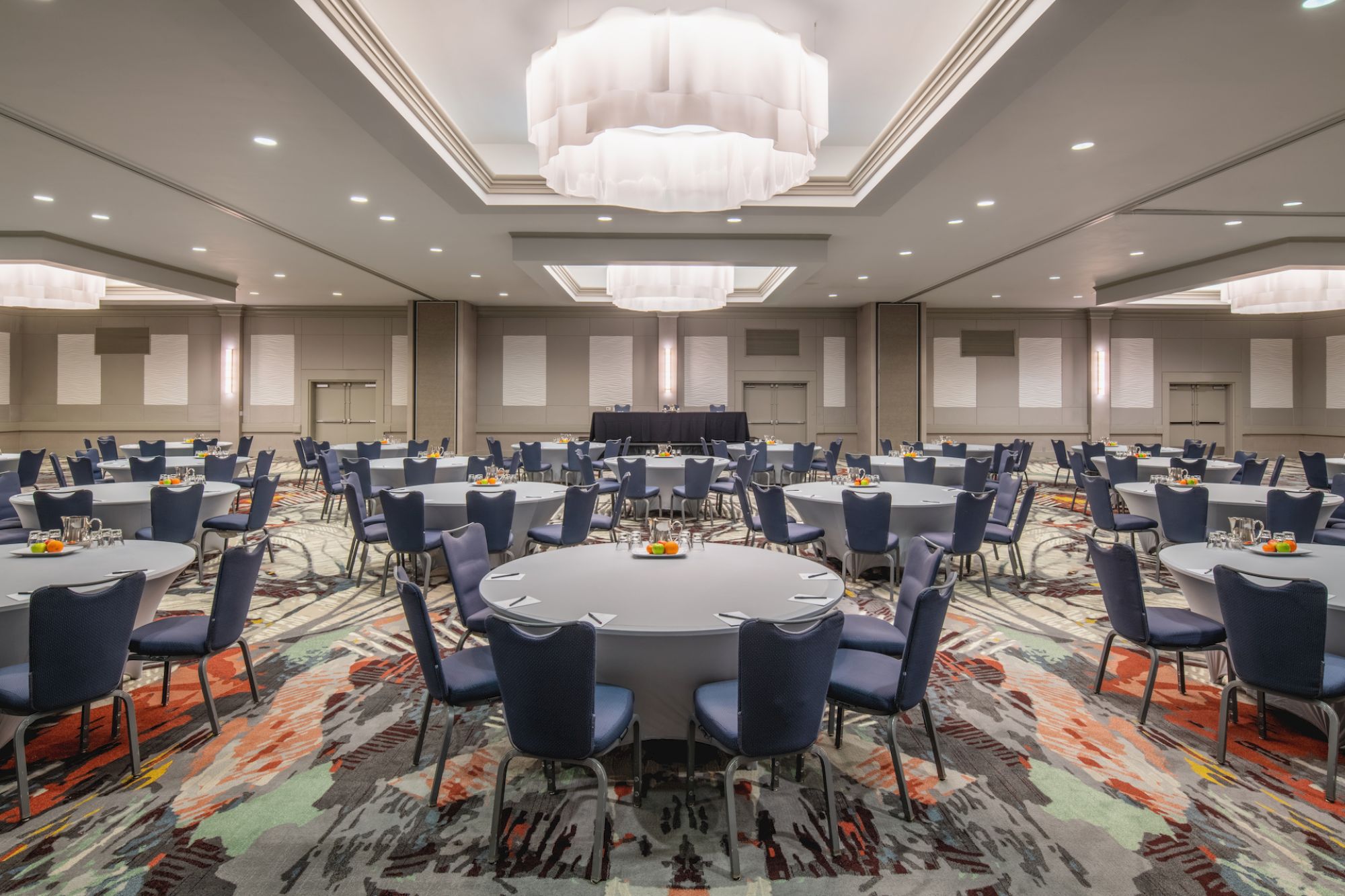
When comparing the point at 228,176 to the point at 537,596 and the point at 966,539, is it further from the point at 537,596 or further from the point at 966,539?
the point at 966,539

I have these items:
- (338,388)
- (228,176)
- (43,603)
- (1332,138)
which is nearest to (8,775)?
(43,603)

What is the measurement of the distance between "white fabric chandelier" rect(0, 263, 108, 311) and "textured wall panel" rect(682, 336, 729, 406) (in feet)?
41.5

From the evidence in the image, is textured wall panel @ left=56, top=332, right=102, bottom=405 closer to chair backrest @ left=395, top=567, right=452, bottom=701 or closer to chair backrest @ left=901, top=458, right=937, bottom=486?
chair backrest @ left=901, top=458, right=937, bottom=486

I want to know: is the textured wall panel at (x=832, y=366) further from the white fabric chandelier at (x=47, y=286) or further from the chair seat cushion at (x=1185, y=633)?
the white fabric chandelier at (x=47, y=286)

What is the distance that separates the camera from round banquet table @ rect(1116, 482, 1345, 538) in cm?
600

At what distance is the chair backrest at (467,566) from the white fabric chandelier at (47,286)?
1284cm

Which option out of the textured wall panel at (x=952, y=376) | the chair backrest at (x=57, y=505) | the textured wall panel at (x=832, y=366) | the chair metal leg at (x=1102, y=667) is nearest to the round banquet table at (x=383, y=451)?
the chair backrest at (x=57, y=505)

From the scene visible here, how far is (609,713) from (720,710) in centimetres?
43

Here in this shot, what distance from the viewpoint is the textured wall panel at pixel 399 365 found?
60.0 feet

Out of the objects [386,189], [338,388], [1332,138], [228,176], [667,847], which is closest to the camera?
[667,847]

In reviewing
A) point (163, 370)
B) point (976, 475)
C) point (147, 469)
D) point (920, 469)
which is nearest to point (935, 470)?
point (920, 469)

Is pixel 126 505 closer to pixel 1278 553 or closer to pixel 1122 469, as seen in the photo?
pixel 1278 553

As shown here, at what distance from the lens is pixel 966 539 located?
18.5 ft

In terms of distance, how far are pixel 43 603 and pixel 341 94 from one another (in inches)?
182
